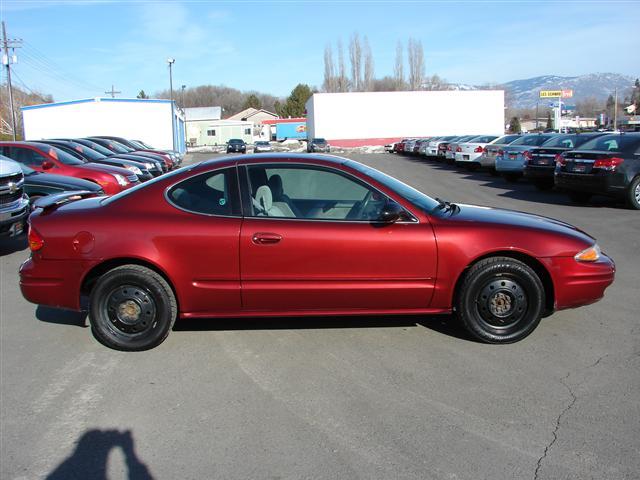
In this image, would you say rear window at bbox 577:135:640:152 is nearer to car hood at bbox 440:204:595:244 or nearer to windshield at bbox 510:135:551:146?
windshield at bbox 510:135:551:146

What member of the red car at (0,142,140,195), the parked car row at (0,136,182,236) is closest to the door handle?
the parked car row at (0,136,182,236)

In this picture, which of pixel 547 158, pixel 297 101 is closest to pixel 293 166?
pixel 547 158

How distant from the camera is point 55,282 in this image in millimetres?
4922

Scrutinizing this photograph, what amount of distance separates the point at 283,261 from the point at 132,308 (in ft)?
4.32

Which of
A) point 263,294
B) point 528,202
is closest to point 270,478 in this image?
point 263,294

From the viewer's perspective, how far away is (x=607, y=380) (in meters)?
4.20

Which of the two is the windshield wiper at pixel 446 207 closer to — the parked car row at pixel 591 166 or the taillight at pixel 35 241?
the taillight at pixel 35 241

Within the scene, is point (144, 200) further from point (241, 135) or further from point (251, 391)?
point (241, 135)

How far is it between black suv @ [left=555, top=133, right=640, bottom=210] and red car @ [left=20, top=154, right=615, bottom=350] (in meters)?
8.33

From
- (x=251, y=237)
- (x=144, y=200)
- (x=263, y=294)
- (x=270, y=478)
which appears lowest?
(x=270, y=478)

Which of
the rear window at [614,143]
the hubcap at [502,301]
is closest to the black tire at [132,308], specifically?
the hubcap at [502,301]

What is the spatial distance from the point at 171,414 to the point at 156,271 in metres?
1.42

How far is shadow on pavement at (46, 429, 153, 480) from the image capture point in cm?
317

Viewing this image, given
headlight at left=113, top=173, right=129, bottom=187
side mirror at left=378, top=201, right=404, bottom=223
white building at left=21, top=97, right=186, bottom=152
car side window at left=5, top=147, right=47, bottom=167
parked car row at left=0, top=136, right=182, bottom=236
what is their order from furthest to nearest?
white building at left=21, top=97, right=186, bottom=152 → headlight at left=113, top=173, right=129, bottom=187 → car side window at left=5, top=147, right=47, bottom=167 → parked car row at left=0, top=136, right=182, bottom=236 → side mirror at left=378, top=201, right=404, bottom=223
